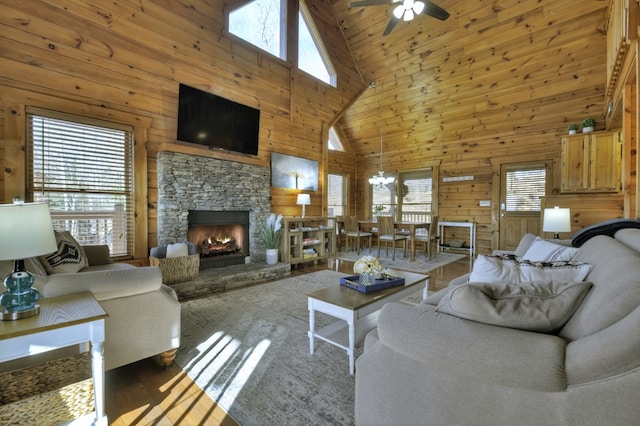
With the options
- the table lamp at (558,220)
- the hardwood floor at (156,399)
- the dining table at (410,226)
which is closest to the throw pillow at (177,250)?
the hardwood floor at (156,399)

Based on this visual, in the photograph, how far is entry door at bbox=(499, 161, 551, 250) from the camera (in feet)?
20.3

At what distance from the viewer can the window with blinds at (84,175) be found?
318 cm

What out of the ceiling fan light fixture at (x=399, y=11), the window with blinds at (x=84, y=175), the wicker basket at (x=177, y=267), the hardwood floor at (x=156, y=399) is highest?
the ceiling fan light fixture at (x=399, y=11)

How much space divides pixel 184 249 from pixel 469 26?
241 inches

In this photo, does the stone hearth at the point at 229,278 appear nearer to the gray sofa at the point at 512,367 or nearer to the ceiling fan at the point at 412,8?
the gray sofa at the point at 512,367

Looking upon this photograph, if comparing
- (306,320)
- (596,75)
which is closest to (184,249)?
(306,320)

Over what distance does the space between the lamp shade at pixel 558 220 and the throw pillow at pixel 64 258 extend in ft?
17.6

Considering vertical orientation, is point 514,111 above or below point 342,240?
above

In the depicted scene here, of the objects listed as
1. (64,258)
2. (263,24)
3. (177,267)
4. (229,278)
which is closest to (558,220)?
(229,278)

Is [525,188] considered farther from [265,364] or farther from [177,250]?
[177,250]

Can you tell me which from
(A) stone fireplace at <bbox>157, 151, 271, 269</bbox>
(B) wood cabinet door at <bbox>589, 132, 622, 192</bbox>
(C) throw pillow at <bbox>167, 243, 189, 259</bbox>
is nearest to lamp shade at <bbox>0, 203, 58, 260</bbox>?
(C) throw pillow at <bbox>167, 243, 189, 259</bbox>

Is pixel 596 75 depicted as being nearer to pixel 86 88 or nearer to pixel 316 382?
pixel 316 382

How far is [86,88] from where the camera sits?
3.45 metres

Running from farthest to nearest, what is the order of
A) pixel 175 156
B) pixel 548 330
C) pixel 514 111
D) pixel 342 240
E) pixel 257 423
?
1. pixel 342 240
2. pixel 514 111
3. pixel 175 156
4. pixel 257 423
5. pixel 548 330
